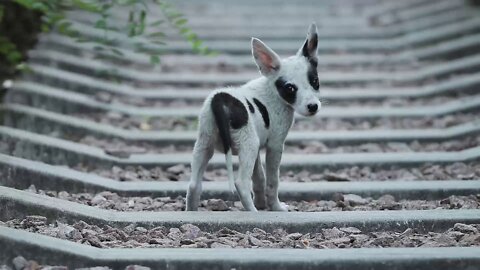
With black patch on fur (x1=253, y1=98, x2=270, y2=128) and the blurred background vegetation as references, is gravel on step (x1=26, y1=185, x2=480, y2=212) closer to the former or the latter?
black patch on fur (x1=253, y1=98, x2=270, y2=128)

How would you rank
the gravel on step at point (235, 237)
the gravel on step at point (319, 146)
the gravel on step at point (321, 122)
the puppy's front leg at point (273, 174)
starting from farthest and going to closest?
1. the gravel on step at point (321, 122)
2. the gravel on step at point (319, 146)
3. the puppy's front leg at point (273, 174)
4. the gravel on step at point (235, 237)

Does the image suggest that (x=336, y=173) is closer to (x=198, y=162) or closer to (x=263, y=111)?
(x=263, y=111)

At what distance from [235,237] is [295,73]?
2.76 feet

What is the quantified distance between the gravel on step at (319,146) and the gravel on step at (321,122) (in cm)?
39

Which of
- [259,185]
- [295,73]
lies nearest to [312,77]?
[295,73]

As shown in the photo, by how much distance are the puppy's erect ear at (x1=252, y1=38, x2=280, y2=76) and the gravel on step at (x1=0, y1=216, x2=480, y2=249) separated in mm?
→ 778

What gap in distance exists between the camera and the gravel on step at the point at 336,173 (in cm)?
520

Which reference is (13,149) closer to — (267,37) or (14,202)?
(14,202)

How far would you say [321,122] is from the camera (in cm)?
662

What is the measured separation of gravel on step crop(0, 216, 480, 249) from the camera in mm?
3840

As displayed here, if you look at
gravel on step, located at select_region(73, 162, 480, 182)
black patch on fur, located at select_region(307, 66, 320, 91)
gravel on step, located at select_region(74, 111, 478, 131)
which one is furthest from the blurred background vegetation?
black patch on fur, located at select_region(307, 66, 320, 91)

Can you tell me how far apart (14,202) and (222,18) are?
6.64 meters

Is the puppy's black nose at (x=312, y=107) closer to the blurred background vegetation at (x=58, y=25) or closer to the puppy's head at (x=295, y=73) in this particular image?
the puppy's head at (x=295, y=73)

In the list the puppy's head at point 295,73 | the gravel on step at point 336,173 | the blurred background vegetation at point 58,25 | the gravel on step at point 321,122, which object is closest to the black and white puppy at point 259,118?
the puppy's head at point 295,73
